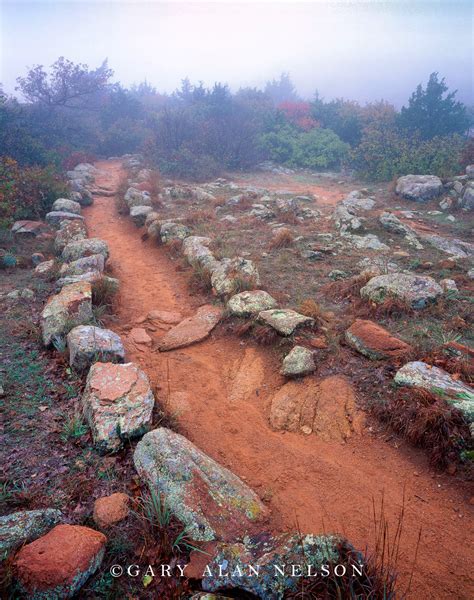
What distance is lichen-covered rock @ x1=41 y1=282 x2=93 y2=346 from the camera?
463cm

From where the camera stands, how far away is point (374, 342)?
4238 millimetres

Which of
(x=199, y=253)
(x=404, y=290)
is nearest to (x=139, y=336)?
(x=199, y=253)

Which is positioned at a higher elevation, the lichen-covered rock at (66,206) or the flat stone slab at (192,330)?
the lichen-covered rock at (66,206)

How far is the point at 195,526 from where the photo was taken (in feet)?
8.32

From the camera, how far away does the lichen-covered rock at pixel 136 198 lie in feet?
35.4

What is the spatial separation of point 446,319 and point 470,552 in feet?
10.3

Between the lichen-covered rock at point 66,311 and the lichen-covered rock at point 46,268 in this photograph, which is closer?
the lichen-covered rock at point 66,311

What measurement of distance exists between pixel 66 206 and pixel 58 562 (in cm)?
995

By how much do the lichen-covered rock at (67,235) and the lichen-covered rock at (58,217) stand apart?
0.56 metres

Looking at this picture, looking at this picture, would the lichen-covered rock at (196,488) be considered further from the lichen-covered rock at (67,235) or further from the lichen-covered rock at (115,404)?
the lichen-covered rock at (67,235)

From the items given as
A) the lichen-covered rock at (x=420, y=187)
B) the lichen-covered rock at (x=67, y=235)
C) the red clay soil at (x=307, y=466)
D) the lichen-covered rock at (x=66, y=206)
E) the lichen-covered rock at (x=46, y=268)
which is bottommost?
the red clay soil at (x=307, y=466)

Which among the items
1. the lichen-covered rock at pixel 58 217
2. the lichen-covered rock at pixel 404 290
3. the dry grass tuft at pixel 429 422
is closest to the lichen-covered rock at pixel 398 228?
the lichen-covered rock at pixel 404 290

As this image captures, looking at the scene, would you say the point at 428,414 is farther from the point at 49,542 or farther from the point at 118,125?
the point at 118,125

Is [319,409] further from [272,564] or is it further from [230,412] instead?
[272,564]
